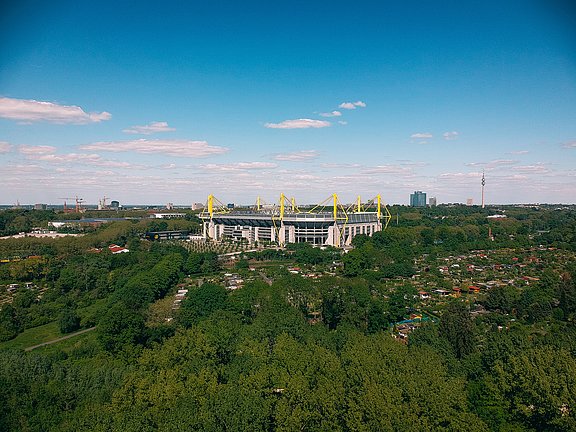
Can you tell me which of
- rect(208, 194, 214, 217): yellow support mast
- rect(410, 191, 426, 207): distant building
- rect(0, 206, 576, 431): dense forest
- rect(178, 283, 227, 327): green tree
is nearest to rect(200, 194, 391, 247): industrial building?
rect(208, 194, 214, 217): yellow support mast

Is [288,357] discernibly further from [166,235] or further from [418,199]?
[418,199]

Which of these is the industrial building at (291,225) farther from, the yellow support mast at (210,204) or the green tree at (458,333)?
the green tree at (458,333)

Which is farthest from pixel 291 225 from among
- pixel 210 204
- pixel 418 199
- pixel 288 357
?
pixel 418 199

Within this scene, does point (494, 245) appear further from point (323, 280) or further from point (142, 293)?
point (142, 293)

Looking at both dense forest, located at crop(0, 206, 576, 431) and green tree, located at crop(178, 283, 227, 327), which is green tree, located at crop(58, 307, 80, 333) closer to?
dense forest, located at crop(0, 206, 576, 431)

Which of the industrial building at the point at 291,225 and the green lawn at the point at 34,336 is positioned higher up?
the industrial building at the point at 291,225

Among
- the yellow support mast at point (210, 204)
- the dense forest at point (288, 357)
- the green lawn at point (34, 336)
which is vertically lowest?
the green lawn at point (34, 336)

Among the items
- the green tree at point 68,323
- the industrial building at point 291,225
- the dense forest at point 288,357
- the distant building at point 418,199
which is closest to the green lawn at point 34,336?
the dense forest at point 288,357
